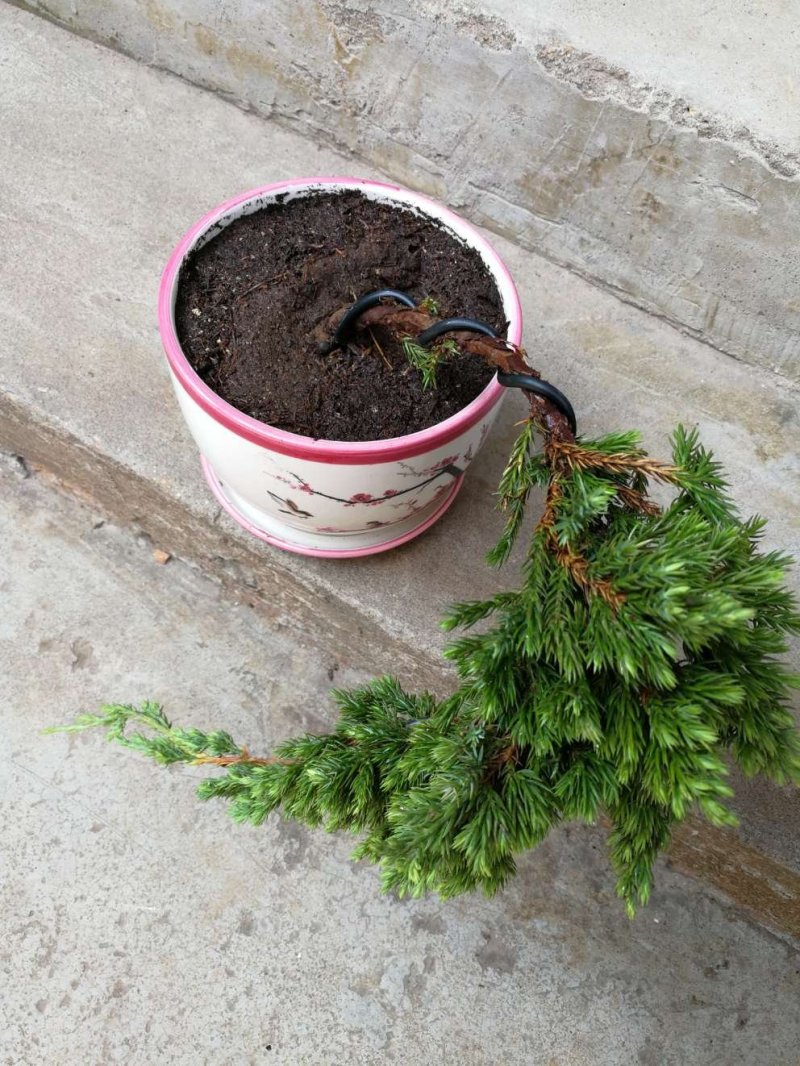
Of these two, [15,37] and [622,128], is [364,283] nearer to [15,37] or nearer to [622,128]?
[622,128]

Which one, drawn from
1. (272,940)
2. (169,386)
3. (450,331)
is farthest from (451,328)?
(272,940)

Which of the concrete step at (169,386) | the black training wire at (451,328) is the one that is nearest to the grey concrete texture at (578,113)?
the concrete step at (169,386)

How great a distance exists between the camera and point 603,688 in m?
0.64

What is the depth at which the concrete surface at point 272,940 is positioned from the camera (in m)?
1.11

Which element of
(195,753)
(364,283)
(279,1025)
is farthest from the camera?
(279,1025)

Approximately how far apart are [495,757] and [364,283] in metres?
0.57

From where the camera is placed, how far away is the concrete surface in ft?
3.63

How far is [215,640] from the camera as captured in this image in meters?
1.35

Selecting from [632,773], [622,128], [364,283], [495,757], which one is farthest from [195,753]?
[622,128]

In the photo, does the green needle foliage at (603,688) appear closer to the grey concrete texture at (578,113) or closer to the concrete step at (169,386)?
the concrete step at (169,386)

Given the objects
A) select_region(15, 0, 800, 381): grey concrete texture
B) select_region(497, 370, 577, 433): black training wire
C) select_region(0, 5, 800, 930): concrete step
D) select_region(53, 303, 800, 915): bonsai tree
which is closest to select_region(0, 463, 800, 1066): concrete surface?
select_region(0, 5, 800, 930): concrete step

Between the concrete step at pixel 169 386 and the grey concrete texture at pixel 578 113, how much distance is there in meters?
0.06

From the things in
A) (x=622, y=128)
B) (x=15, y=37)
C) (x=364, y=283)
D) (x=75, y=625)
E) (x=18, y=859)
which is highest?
(x=622, y=128)

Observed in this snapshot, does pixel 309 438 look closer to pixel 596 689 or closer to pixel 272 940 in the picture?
pixel 596 689
